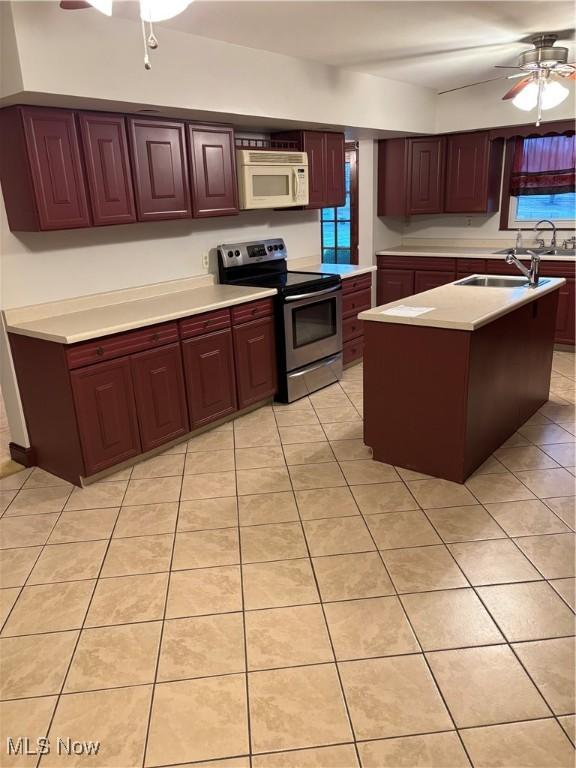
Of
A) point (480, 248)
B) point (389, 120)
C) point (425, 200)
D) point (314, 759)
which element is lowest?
point (314, 759)

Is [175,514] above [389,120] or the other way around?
the other way around

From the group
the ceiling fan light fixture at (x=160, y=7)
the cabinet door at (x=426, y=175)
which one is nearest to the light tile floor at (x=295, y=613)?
the ceiling fan light fixture at (x=160, y=7)

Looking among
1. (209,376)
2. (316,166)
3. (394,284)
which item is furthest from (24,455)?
(394,284)

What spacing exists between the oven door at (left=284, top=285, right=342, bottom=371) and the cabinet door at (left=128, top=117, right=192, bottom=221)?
1033mm

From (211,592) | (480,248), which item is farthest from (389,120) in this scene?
(211,592)

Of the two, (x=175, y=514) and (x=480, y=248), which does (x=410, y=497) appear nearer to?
(x=175, y=514)

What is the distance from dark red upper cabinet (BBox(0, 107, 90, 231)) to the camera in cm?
283

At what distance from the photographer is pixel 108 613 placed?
218 centimetres

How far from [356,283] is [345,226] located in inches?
67.9

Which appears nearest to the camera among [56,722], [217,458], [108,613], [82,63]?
[56,722]

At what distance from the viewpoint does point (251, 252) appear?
14.6ft

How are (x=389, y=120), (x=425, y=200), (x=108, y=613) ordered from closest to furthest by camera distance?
1. (x=108, y=613)
2. (x=389, y=120)
3. (x=425, y=200)

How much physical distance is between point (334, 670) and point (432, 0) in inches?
121

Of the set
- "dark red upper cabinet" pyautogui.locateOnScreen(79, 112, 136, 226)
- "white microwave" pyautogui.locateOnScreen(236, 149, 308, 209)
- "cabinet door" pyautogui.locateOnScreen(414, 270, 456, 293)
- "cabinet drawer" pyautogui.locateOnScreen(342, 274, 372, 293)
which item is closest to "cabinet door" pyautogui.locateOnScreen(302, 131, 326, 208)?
"white microwave" pyautogui.locateOnScreen(236, 149, 308, 209)
